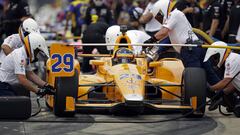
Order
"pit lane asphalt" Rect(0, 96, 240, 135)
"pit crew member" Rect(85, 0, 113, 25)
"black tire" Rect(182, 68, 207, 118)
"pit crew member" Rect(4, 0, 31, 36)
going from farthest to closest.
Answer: "pit crew member" Rect(85, 0, 113, 25) < "pit crew member" Rect(4, 0, 31, 36) < "black tire" Rect(182, 68, 207, 118) < "pit lane asphalt" Rect(0, 96, 240, 135)

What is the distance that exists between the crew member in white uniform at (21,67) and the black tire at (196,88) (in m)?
1.89

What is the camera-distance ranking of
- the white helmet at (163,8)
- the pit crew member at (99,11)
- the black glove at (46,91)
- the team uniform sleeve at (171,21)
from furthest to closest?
the pit crew member at (99,11)
the white helmet at (163,8)
the team uniform sleeve at (171,21)
the black glove at (46,91)

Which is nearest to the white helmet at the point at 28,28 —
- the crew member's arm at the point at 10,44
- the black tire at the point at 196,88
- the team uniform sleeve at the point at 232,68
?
the crew member's arm at the point at 10,44

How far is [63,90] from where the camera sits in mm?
10344

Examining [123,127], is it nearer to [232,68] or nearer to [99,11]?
[232,68]

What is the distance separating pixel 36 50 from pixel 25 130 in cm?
155

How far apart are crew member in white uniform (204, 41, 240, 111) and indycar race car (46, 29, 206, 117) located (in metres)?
0.35

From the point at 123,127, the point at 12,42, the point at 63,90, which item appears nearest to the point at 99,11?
the point at 12,42

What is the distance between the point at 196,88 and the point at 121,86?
1.07 m

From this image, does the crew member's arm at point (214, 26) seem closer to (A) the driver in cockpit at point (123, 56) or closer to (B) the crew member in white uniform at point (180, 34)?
(B) the crew member in white uniform at point (180, 34)

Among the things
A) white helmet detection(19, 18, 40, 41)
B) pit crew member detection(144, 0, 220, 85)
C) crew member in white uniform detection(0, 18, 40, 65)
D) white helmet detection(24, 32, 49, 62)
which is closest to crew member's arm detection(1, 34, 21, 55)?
crew member in white uniform detection(0, 18, 40, 65)

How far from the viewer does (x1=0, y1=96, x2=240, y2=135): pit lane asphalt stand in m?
9.62

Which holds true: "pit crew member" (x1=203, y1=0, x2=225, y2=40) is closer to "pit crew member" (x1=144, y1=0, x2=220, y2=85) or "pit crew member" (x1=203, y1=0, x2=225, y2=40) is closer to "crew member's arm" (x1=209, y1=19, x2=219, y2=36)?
"crew member's arm" (x1=209, y1=19, x2=219, y2=36)

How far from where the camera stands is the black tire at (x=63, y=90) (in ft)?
33.9
